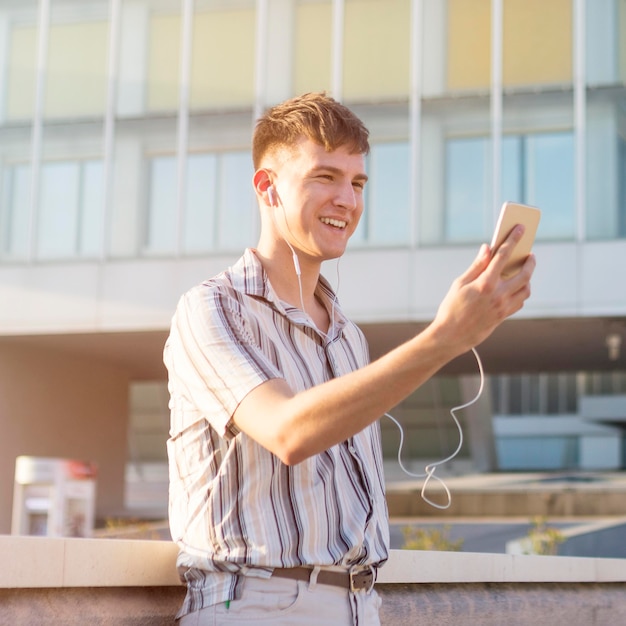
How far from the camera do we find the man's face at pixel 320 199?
226 centimetres

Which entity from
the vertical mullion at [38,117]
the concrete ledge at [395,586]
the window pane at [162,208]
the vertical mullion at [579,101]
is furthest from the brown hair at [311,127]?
the vertical mullion at [38,117]

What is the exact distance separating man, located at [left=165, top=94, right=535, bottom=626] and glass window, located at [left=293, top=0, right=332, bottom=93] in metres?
15.9

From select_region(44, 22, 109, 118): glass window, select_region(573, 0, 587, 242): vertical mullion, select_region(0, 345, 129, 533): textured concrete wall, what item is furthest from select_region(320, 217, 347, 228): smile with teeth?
select_region(0, 345, 129, 533): textured concrete wall

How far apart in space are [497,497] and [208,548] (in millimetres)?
18886

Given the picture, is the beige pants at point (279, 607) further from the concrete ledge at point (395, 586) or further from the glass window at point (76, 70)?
the glass window at point (76, 70)

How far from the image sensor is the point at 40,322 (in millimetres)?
18281

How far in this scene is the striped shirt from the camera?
2066 millimetres

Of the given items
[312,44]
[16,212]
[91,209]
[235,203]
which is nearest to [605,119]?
[312,44]

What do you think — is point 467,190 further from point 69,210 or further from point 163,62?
point 69,210

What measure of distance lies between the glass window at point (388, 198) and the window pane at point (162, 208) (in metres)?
2.89

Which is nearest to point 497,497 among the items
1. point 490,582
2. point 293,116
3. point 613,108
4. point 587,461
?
point 613,108

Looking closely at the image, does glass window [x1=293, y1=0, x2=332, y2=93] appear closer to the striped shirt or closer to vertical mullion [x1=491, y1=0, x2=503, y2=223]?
vertical mullion [x1=491, y1=0, x2=503, y2=223]

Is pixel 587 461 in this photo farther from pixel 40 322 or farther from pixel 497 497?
pixel 40 322

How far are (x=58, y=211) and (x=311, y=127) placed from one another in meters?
17.0
